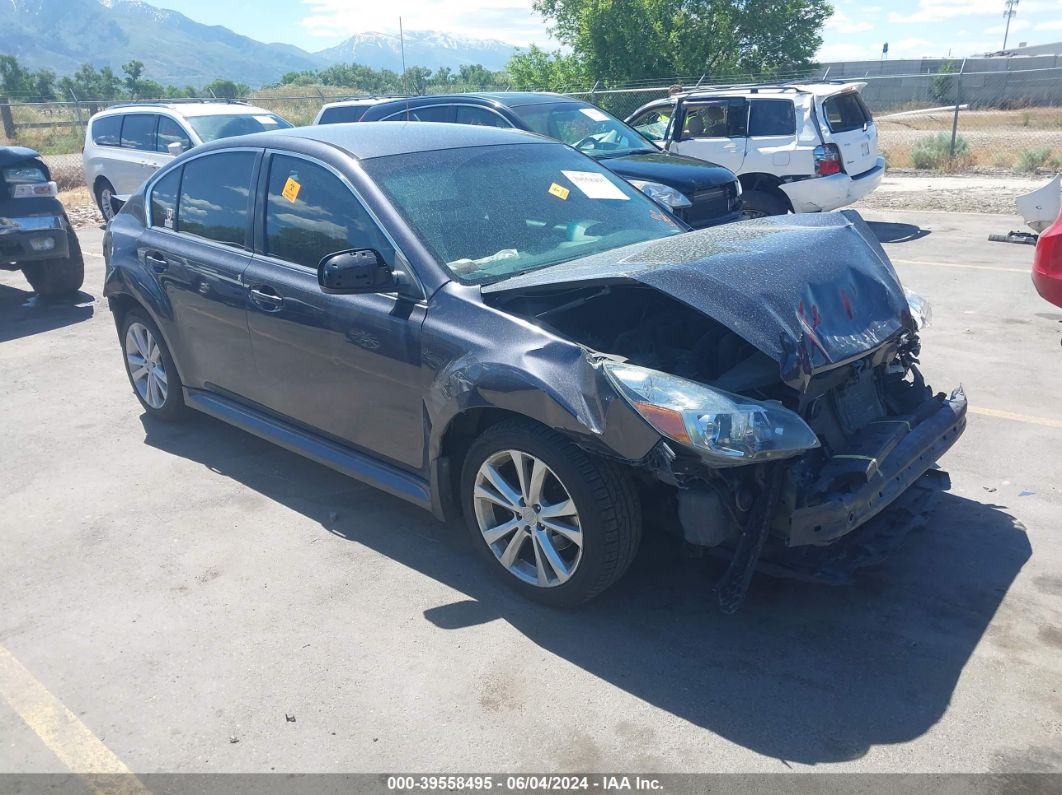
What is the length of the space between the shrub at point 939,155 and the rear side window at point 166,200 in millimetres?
16211

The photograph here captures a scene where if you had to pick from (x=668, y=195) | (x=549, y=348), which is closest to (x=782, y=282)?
(x=549, y=348)

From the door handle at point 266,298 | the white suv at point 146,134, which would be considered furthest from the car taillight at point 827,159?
the door handle at point 266,298

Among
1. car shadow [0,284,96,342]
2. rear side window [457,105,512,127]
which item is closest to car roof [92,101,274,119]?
car shadow [0,284,96,342]

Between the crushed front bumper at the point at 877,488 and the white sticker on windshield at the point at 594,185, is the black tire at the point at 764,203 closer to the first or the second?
the white sticker on windshield at the point at 594,185

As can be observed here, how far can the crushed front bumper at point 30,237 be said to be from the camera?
29.0 feet

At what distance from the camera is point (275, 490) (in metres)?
5.01

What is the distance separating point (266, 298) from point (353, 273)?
0.94m

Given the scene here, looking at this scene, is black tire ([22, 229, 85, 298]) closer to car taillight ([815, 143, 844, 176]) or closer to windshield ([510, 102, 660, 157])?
windshield ([510, 102, 660, 157])

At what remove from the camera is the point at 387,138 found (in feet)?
15.1

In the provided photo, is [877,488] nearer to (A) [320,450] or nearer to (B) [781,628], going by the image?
(B) [781,628]

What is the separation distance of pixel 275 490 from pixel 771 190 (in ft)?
27.4

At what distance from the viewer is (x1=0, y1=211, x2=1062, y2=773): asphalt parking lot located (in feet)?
9.89

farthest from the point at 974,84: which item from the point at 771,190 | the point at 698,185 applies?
the point at 698,185

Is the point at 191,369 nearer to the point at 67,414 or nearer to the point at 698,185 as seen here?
the point at 67,414
